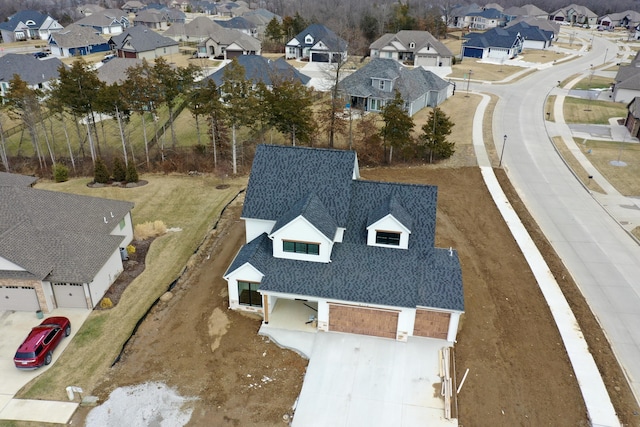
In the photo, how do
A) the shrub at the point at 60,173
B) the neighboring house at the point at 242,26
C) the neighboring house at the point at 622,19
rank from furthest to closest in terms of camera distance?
the neighboring house at the point at 622,19 < the neighboring house at the point at 242,26 < the shrub at the point at 60,173

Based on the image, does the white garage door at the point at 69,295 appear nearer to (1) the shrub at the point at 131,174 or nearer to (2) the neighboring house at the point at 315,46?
(1) the shrub at the point at 131,174

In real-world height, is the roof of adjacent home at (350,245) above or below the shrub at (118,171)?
above

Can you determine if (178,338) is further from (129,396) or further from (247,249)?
(247,249)

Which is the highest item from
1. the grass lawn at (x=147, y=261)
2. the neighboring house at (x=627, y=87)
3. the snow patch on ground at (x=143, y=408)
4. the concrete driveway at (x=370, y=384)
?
the neighboring house at (x=627, y=87)

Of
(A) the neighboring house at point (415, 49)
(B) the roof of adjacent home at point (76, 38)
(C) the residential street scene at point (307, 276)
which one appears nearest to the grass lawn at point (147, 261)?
(C) the residential street scene at point (307, 276)

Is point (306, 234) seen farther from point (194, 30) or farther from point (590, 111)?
point (194, 30)

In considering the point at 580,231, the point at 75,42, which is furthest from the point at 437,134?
the point at 75,42
